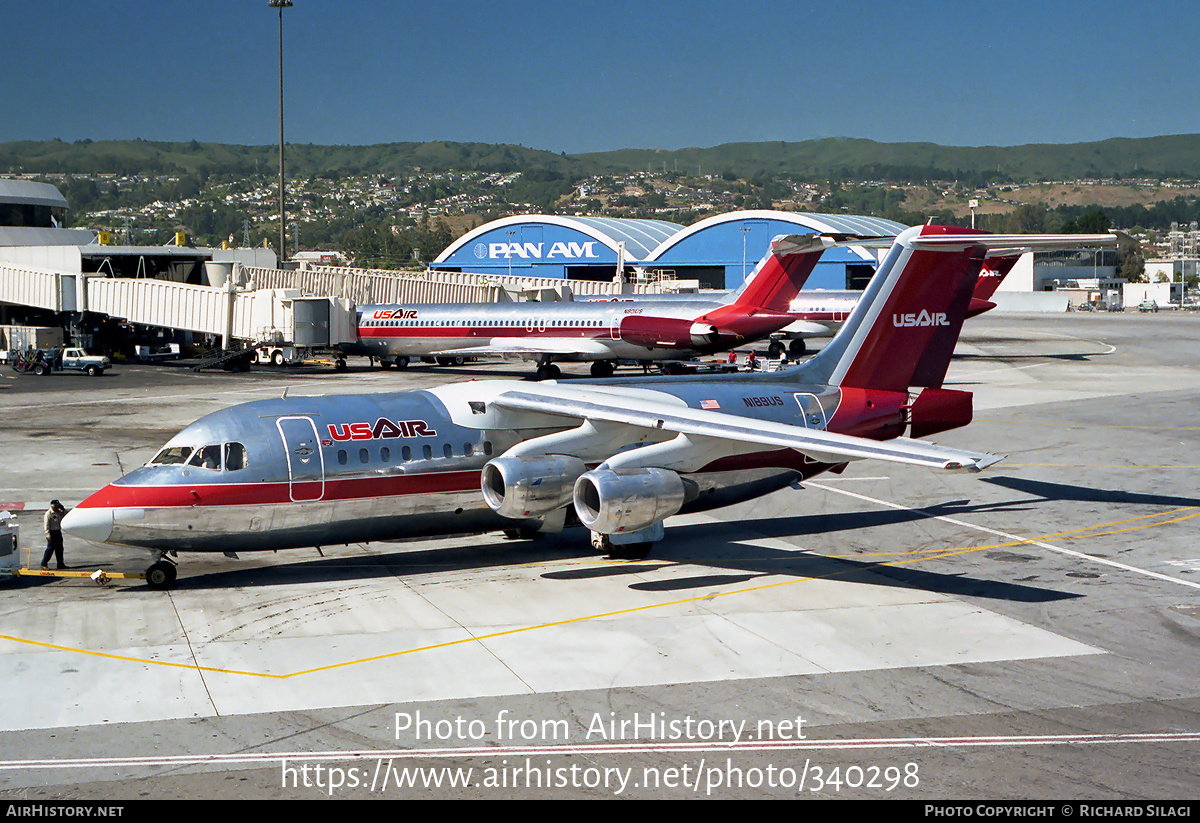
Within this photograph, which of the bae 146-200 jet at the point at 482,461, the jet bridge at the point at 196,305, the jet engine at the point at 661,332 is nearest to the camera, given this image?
the bae 146-200 jet at the point at 482,461

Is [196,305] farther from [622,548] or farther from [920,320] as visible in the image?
[920,320]

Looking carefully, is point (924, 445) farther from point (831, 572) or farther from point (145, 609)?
point (145, 609)

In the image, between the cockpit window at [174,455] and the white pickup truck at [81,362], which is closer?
the cockpit window at [174,455]

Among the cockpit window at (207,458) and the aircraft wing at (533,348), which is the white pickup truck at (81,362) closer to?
the aircraft wing at (533,348)

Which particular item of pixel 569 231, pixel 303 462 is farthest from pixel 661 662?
pixel 569 231

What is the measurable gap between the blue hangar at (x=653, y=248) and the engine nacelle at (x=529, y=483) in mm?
97214

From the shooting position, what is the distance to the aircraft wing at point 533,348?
6400 cm

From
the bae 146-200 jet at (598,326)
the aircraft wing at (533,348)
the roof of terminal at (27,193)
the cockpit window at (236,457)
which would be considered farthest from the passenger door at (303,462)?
the roof of terminal at (27,193)

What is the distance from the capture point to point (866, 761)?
13773 millimetres

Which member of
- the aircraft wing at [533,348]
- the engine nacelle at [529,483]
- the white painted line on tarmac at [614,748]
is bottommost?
the white painted line on tarmac at [614,748]

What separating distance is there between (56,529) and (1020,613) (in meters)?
18.9

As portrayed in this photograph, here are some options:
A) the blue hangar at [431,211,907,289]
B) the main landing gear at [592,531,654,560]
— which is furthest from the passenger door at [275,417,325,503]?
the blue hangar at [431,211,907,289]

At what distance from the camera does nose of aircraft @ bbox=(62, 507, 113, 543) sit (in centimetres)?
2052
